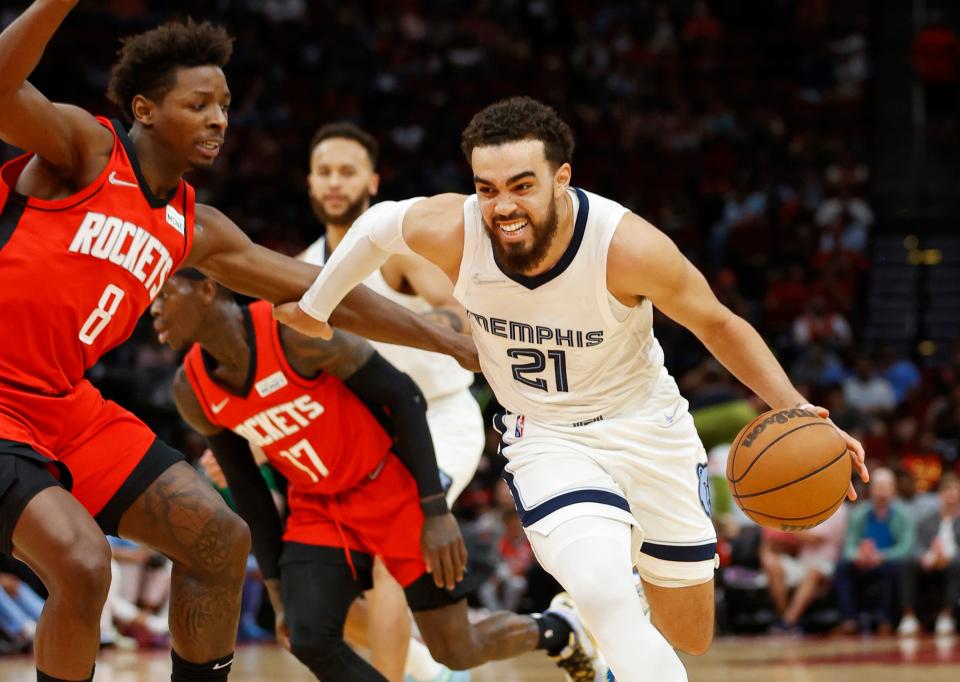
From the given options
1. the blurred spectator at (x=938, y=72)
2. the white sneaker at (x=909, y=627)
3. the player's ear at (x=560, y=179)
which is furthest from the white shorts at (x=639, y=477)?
the blurred spectator at (x=938, y=72)

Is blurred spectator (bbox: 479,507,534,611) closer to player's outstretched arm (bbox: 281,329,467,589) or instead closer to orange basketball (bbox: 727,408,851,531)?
player's outstretched arm (bbox: 281,329,467,589)

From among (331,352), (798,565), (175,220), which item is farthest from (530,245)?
(798,565)

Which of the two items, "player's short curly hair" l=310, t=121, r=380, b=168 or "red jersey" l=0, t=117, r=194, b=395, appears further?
"player's short curly hair" l=310, t=121, r=380, b=168

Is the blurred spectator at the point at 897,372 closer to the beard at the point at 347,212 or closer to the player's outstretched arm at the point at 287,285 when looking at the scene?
the beard at the point at 347,212

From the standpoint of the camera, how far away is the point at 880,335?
16891 millimetres

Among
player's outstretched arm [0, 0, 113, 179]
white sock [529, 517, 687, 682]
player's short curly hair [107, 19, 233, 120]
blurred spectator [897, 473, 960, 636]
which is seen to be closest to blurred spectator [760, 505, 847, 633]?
blurred spectator [897, 473, 960, 636]

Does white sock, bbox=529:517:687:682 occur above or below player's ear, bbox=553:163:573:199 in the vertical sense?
below

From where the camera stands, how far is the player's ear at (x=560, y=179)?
4.27 meters

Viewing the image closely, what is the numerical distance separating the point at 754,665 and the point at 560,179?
5.51 meters

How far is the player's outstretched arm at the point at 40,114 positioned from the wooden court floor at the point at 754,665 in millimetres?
4581

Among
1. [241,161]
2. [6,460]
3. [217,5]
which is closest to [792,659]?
[6,460]

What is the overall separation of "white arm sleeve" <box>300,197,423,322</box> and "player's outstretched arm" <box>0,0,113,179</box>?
3.09 ft

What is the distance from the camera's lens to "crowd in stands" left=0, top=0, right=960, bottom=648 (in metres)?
11.6

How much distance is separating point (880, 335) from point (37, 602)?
10807 mm
